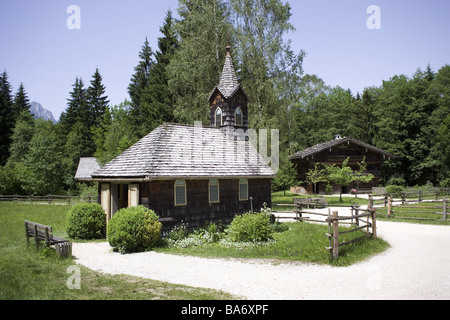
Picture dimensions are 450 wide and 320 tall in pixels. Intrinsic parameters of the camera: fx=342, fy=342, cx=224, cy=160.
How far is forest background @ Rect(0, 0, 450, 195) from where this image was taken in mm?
29109

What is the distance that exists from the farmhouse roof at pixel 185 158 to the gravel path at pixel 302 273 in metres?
3.69

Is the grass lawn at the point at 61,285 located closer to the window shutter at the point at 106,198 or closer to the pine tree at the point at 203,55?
the window shutter at the point at 106,198

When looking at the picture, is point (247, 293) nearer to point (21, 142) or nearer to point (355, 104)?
point (21, 142)

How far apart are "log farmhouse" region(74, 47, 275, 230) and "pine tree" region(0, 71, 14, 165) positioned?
4612cm

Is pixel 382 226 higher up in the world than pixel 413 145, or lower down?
lower down

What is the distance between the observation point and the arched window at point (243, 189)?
19.1 meters

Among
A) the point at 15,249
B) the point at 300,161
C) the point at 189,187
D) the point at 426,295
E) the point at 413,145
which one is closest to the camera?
the point at 426,295

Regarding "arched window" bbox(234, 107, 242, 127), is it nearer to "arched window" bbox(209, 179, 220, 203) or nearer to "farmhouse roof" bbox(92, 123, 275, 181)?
"farmhouse roof" bbox(92, 123, 275, 181)

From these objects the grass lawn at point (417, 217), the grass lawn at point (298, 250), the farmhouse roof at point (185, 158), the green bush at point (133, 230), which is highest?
the farmhouse roof at point (185, 158)

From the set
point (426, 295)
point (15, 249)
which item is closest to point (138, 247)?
point (15, 249)

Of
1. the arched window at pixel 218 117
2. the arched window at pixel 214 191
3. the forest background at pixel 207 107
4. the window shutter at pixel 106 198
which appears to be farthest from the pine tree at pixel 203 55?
the window shutter at pixel 106 198

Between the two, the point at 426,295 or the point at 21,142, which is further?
the point at 21,142

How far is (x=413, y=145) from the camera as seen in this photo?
49969mm
